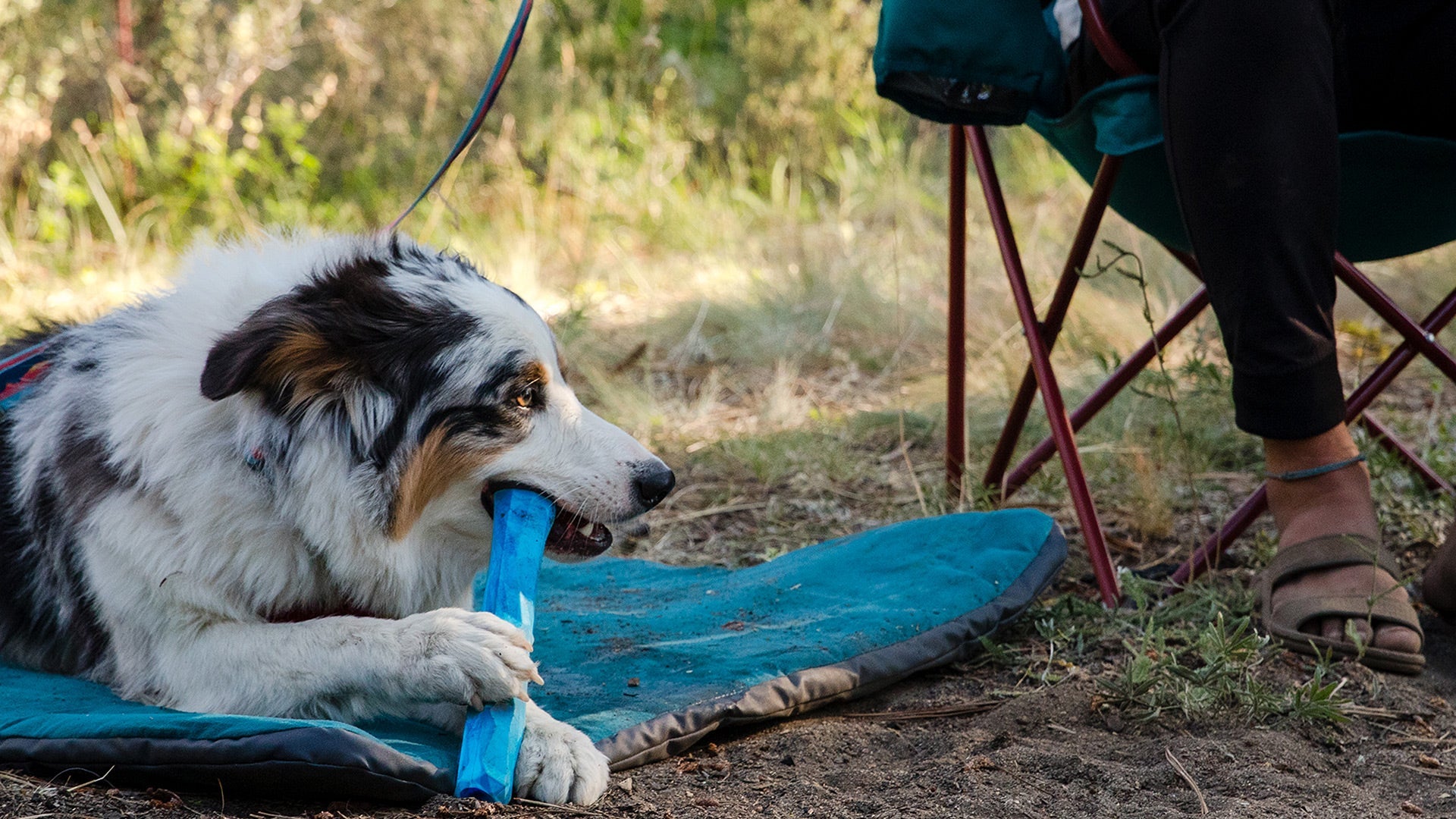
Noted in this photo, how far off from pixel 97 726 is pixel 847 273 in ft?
13.4

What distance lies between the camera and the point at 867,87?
7.81 m

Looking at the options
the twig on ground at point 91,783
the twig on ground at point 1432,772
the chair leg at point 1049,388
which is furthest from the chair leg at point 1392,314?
the twig on ground at point 91,783

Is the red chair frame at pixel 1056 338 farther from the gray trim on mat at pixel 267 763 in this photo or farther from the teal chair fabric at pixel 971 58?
the gray trim on mat at pixel 267 763

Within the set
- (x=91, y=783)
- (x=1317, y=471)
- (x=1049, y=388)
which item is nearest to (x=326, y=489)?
(x=91, y=783)

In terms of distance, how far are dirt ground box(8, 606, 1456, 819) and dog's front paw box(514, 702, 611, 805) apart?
0.09ft

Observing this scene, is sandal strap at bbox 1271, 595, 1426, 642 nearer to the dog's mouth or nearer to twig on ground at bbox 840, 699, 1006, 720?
twig on ground at bbox 840, 699, 1006, 720

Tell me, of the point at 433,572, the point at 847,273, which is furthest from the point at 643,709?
the point at 847,273

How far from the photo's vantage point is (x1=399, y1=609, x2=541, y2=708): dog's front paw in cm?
163

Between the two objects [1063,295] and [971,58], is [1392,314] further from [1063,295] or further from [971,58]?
[971,58]

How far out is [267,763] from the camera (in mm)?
1517

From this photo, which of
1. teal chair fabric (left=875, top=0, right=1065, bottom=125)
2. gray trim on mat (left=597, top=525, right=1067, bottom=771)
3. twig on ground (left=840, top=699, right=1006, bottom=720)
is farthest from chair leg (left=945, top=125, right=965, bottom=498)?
twig on ground (left=840, top=699, right=1006, bottom=720)

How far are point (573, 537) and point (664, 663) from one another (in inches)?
13.7

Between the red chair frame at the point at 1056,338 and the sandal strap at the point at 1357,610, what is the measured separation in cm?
33

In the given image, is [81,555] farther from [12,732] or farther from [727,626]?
[727,626]
